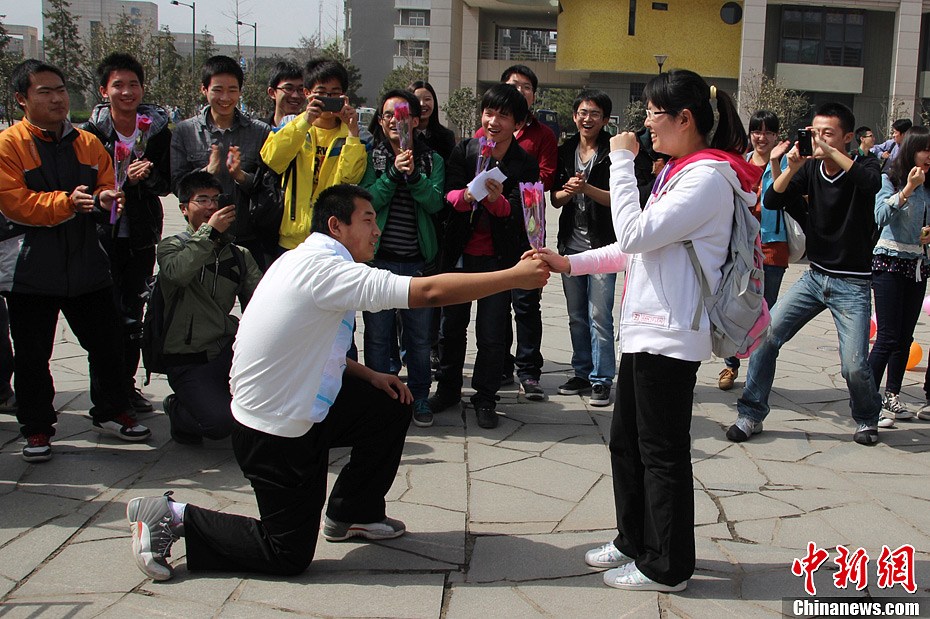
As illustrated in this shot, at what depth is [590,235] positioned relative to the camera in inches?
235

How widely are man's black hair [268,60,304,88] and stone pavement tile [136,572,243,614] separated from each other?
383 centimetres

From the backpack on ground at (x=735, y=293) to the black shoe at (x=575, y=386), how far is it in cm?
289

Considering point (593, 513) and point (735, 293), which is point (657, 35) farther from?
point (735, 293)

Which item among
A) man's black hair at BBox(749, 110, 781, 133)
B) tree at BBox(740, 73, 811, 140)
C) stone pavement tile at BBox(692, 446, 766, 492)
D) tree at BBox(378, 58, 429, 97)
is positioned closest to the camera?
stone pavement tile at BBox(692, 446, 766, 492)

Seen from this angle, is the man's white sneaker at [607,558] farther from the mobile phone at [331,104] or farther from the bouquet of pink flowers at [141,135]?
the bouquet of pink flowers at [141,135]

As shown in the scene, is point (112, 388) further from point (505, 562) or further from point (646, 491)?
point (646, 491)

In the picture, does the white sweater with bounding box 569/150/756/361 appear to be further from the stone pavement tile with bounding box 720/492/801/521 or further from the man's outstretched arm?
the stone pavement tile with bounding box 720/492/801/521

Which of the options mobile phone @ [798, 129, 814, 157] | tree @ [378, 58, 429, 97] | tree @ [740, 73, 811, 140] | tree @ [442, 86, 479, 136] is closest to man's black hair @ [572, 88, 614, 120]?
mobile phone @ [798, 129, 814, 157]

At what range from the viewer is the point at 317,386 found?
10.9 ft

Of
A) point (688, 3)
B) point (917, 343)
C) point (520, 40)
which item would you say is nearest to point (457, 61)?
point (520, 40)

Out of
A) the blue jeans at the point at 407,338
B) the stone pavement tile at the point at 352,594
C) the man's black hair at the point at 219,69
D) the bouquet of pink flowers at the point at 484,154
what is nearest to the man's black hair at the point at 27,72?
the man's black hair at the point at 219,69

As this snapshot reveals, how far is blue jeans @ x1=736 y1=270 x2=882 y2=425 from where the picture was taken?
502 cm

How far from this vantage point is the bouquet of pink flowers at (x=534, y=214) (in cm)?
385

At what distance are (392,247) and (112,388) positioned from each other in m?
1.78
